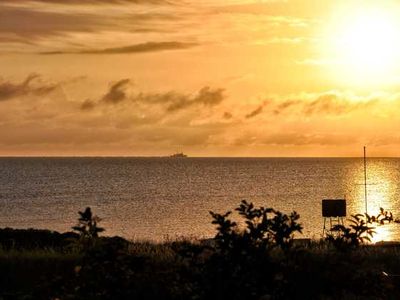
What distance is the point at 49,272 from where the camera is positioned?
49.2ft

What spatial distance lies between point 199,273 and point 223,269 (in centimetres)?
46

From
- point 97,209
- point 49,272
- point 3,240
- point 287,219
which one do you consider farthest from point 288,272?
point 97,209

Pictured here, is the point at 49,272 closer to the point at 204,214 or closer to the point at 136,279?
the point at 136,279

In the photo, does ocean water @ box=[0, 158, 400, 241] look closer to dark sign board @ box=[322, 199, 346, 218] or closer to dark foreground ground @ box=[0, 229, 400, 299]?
dark sign board @ box=[322, 199, 346, 218]

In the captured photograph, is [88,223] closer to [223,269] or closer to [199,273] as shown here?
[199,273]

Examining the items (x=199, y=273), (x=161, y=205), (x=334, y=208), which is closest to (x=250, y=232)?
(x=199, y=273)

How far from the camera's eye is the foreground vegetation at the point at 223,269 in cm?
1010

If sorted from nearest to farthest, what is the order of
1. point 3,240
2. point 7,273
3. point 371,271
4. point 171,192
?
point 371,271
point 7,273
point 3,240
point 171,192

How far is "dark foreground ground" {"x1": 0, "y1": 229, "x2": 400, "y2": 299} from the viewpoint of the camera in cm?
1006

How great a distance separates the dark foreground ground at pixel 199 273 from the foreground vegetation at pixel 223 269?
13 mm

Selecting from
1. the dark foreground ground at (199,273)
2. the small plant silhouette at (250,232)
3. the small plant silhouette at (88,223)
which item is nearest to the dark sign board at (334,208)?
the dark foreground ground at (199,273)

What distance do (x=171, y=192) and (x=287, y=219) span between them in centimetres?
12836

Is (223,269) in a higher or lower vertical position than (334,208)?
lower

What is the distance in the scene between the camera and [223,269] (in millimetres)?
10000
